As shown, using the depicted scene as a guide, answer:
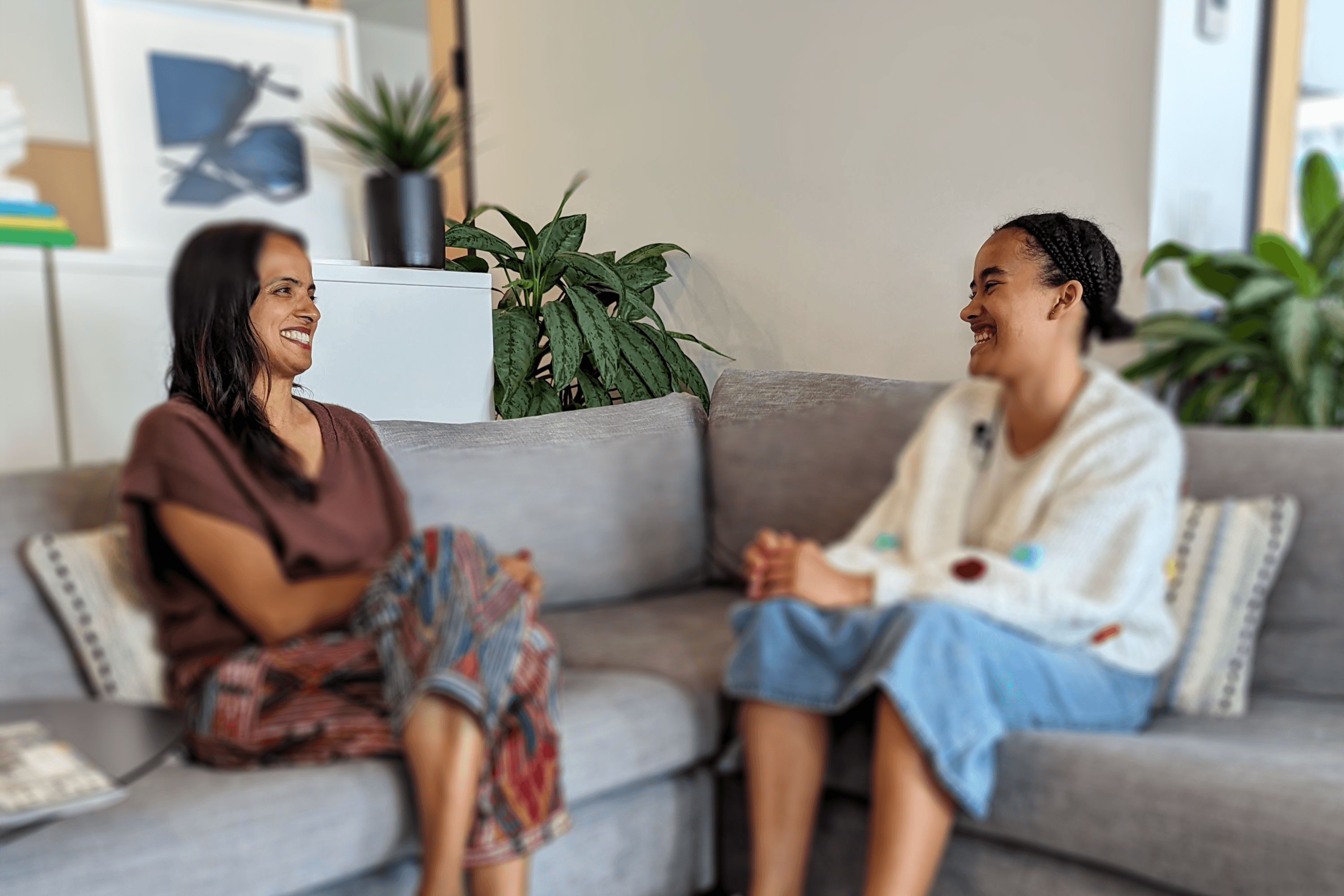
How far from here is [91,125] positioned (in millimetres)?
277

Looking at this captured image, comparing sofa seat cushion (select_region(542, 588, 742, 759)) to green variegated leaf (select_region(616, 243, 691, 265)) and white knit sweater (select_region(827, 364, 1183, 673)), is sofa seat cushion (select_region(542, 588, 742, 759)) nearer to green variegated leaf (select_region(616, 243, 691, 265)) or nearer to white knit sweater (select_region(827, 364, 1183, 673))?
white knit sweater (select_region(827, 364, 1183, 673))

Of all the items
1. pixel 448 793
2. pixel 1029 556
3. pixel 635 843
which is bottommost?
pixel 635 843

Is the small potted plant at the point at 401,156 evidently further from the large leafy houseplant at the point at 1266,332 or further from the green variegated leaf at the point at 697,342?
the large leafy houseplant at the point at 1266,332

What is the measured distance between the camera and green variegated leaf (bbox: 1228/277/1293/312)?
43 cm

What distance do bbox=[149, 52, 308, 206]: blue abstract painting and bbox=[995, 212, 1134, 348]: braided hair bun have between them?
0.36 m

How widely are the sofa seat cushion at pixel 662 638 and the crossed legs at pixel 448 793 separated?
0.06 metres

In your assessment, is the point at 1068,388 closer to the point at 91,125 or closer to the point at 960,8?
the point at 960,8

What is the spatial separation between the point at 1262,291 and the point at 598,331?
1.03 feet

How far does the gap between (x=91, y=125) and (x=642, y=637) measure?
0.99 ft

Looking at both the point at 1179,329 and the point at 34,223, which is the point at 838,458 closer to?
the point at 1179,329

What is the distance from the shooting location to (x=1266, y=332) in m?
0.42

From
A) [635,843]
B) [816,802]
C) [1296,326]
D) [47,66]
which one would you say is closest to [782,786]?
[816,802]

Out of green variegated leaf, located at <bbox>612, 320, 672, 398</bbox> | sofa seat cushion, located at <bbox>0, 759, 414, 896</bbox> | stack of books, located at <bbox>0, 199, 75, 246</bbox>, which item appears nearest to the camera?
stack of books, located at <bbox>0, 199, 75, 246</bbox>

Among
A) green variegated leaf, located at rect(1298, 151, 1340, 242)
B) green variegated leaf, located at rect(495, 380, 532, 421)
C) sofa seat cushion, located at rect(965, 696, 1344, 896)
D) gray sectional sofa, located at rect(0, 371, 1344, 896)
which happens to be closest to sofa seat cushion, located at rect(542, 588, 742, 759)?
gray sectional sofa, located at rect(0, 371, 1344, 896)
